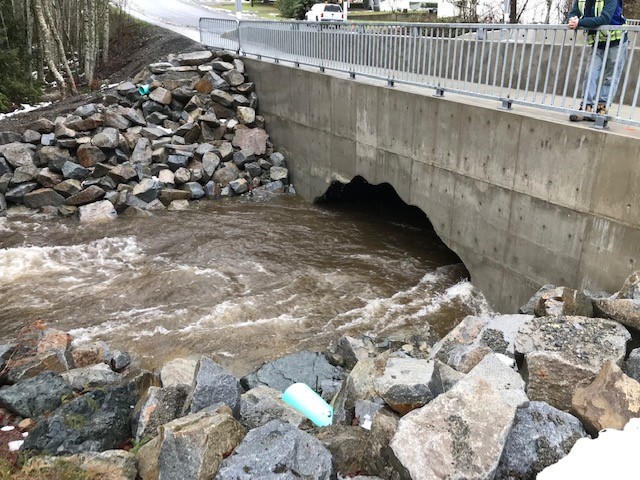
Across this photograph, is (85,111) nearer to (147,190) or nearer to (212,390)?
(147,190)

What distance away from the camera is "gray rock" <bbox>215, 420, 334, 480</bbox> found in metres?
3.28

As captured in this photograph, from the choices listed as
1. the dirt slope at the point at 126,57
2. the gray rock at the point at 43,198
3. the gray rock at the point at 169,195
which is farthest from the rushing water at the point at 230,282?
the dirt slope at the point at 126,57

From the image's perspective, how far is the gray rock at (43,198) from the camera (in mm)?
11773

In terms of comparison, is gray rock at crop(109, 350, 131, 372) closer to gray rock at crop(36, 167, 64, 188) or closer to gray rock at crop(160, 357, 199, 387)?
gray rock at crop(160, 357, 199, 387)

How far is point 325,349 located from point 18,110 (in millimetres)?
13609

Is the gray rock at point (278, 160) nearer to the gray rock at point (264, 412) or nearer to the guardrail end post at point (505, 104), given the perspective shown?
the guardrail end post at point (505, 104)

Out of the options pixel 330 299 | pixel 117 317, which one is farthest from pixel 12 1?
pixel 330 299

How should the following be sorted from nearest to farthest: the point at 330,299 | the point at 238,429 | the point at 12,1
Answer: the point at 238,429 → the point at 330,299 → the point at 12,1

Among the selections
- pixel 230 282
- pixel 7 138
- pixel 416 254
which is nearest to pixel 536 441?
pixel 230 282

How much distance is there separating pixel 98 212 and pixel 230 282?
14.8 feet

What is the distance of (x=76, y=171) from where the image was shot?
12055 mm

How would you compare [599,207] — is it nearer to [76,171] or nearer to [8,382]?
[8,382]

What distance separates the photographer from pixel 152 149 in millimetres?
13227

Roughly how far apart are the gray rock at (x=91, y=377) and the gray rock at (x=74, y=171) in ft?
24.0
